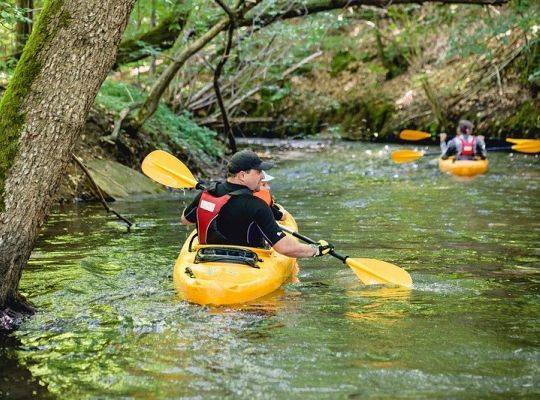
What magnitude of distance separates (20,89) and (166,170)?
2485 millimetres

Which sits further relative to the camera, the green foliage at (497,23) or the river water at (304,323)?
the green foliage at (497,23)

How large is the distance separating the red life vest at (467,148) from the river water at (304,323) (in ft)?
12.3

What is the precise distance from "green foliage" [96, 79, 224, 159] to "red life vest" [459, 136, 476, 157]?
4.23 meters

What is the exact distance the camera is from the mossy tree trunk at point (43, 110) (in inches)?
165

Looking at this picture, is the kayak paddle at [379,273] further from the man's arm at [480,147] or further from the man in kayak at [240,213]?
the man's arm at [480,147]

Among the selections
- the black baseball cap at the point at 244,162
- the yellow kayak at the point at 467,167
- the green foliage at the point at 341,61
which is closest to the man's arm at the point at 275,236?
the black baseball cap at the point at 244,162

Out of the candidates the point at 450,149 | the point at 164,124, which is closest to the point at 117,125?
the point at 164,124

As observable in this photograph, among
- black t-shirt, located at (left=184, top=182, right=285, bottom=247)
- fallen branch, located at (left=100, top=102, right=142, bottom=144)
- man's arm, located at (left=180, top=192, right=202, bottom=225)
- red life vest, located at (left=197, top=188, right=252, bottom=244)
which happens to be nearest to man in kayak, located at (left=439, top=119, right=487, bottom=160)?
fallen branch, located at (left=100, top=102, right=142, bottom=144)

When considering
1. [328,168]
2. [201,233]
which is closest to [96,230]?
[201,233]

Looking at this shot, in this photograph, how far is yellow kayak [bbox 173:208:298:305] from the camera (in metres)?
5.05

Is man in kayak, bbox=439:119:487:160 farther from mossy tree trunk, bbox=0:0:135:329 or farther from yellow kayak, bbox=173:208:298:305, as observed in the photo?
mossy tree trunk, bbox=0:0:135:329

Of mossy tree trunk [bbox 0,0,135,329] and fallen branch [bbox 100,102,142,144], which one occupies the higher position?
mossy tree trunk [bbox 0,0,135,329]

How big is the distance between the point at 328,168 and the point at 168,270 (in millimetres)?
8479

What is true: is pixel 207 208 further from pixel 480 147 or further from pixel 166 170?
pixel 480 147
